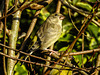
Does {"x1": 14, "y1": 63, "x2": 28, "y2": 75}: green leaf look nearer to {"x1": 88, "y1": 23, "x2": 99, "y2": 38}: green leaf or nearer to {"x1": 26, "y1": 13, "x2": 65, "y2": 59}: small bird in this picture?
{"x1": 26, "y1": 13, "x2": 65, "y2": 59}: small bird

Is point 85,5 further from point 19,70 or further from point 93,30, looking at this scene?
point 19,70

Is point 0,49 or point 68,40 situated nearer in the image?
point 0,49

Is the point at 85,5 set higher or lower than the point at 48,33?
higher

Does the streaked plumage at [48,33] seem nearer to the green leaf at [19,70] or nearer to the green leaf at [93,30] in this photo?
the green leaf at [19,70]

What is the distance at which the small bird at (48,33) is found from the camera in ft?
13.1

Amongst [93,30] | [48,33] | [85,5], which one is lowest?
[48,33]

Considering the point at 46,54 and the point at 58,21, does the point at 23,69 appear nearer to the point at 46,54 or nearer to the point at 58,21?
the point at 46,54

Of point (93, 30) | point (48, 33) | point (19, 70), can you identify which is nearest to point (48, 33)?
point (48, 33)

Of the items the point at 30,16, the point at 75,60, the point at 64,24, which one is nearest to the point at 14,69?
the point at 75,60

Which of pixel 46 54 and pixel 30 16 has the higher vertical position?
pixel 30 16

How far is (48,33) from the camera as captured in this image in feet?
13.6

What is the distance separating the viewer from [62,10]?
4.84 meters

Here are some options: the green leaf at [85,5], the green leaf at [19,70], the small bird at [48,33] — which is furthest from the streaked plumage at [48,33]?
the green leaf at [85,5]

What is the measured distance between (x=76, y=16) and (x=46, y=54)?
1431 millimetres
